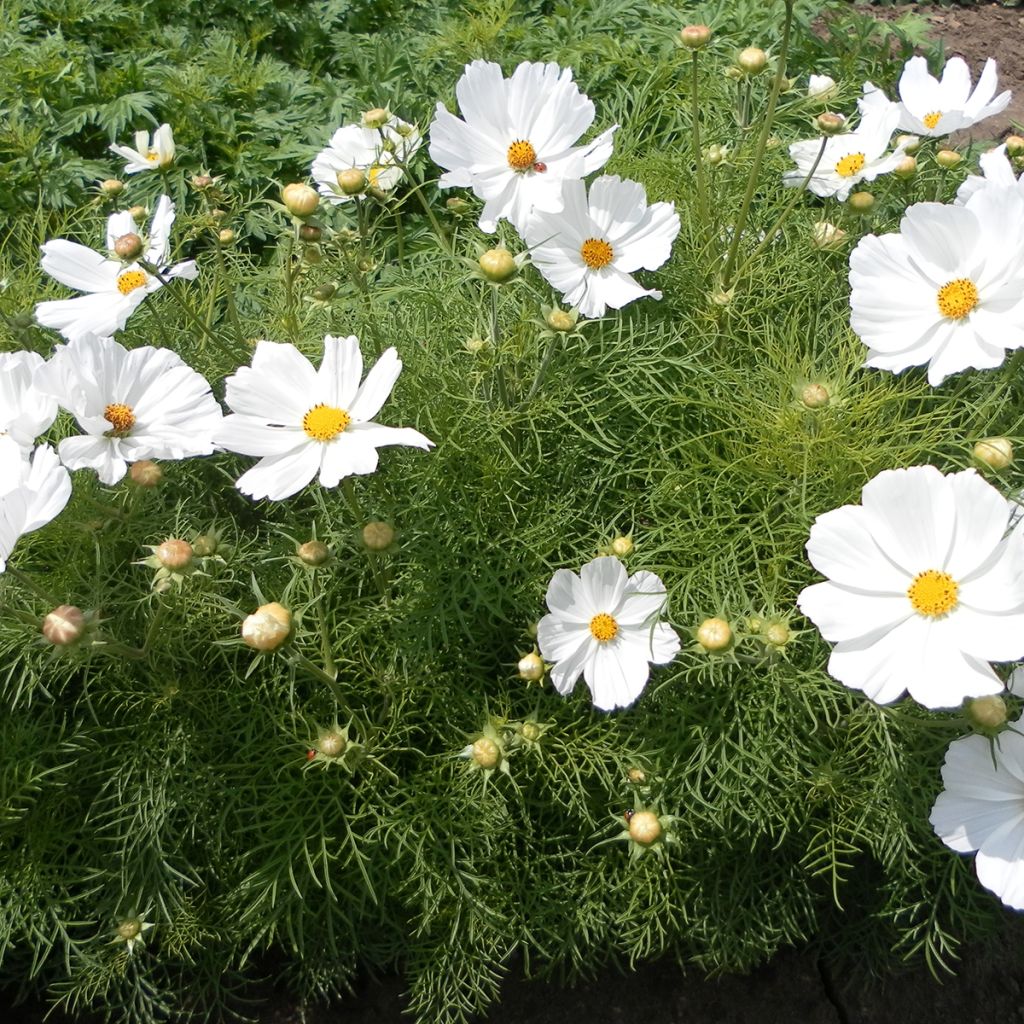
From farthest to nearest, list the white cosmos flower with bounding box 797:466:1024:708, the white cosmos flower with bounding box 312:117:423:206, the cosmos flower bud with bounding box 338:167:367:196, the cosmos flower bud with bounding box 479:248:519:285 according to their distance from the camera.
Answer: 1. the white cosmos flower with bounding box 312:117:423:206
2. the cosmos flower bud with bounding box 338:167:367:196
3. the cosmos flower bud with bounding box 479:248:519:285
4. the white cosmos flower with bounding box 797:466:1024:708

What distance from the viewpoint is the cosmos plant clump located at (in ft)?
4.26

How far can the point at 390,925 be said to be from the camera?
4.87 feet

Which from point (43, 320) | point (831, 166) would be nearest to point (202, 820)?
point (43, 320)

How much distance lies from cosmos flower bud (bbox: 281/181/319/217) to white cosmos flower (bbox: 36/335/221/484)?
24 cm

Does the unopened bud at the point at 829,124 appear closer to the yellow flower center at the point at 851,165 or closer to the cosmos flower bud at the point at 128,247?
the yellow flower center at the point at 851,165

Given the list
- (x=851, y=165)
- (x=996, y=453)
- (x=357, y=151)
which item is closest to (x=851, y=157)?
(x=851, y=165)

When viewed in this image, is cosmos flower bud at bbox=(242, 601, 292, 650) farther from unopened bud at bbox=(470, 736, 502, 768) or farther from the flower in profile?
the flower in profile

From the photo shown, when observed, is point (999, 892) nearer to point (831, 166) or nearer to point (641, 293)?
point (641, 293)

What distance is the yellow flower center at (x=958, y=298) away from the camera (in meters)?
1.17

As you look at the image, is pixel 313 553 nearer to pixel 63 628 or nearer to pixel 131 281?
pixel 63 628

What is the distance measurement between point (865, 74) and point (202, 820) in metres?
1.95

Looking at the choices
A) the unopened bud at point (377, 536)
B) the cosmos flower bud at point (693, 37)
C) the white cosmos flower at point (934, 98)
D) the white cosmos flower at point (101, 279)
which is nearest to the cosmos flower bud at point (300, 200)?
the white cosmos flower at point (101, 279)

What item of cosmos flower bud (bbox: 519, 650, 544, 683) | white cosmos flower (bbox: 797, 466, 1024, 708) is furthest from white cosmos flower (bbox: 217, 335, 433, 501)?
white cosmos flower (bbox: 797, 466, 1024, 708)

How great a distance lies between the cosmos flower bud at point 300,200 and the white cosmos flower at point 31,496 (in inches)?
15.6
